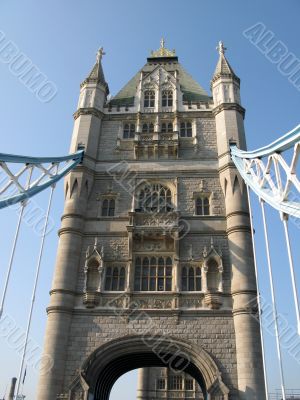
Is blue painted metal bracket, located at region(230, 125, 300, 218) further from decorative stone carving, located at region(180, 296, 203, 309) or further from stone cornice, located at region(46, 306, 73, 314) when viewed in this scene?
stone cornice, located at region(46, 306, 73, 314)

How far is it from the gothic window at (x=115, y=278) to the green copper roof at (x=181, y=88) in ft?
41.0

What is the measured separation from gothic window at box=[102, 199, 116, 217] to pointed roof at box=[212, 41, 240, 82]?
11.7 metres

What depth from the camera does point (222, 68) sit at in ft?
95.7

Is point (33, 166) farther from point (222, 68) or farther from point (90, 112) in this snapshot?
point (222, 68)

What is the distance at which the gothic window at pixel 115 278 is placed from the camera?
70.0 feet

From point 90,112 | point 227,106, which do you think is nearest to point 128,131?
point 90,112

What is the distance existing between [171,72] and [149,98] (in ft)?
12.2

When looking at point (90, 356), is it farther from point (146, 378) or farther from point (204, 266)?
point (146, 378)

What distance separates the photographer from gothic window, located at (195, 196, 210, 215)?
23.4 metres

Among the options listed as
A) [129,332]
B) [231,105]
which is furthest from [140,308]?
[231,105]

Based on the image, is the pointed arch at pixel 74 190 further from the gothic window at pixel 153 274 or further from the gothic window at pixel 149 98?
the gothic window at pixel 149 98

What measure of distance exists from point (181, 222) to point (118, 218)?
11.3 feet

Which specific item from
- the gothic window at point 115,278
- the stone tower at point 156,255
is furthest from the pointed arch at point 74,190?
the gothic window at point 115,278

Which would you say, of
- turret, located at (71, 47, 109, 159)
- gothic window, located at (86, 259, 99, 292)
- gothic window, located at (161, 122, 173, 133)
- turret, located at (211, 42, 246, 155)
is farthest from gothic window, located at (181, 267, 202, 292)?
gothic window, located at (161, 122, 173, 133)
